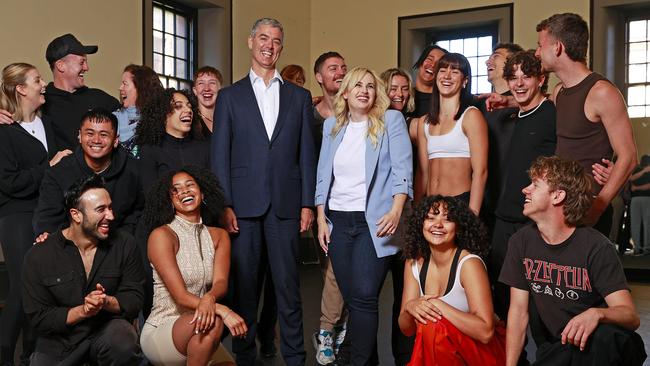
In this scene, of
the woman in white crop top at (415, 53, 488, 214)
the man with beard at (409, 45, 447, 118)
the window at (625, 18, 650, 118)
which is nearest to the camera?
the woman in white crop top at (415, 53, 488, 214)

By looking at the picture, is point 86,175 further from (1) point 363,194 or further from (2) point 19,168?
(1) point 363,194

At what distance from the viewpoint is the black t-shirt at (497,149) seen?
3.73 m

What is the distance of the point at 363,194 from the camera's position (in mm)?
3490

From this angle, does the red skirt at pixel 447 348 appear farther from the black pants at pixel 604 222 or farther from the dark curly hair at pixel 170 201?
the dark curly hair at pixel 170 201

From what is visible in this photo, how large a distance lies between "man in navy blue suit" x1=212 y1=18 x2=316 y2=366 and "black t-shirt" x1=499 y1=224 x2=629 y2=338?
1.11 m

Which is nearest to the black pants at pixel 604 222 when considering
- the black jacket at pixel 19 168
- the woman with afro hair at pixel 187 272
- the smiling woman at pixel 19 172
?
the woman with afro hair at pixel 187 272

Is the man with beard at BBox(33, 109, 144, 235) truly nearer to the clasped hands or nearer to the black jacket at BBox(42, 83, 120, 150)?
the black jacket at BBox(42, 83, 120, 150)

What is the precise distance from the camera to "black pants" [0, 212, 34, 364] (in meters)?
3.68

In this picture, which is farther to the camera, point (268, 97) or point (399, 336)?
point (268, 97)

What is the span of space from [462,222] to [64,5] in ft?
14.7

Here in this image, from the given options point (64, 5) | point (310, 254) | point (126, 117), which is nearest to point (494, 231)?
point (126, 117)

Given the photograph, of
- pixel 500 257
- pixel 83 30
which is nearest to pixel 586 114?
pixel 500 257

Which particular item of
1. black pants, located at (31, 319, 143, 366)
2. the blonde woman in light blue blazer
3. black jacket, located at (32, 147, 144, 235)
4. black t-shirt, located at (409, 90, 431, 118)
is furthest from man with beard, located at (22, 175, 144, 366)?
black t-shirt, located at (409, 90, 431, 118)

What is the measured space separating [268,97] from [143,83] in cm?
99
